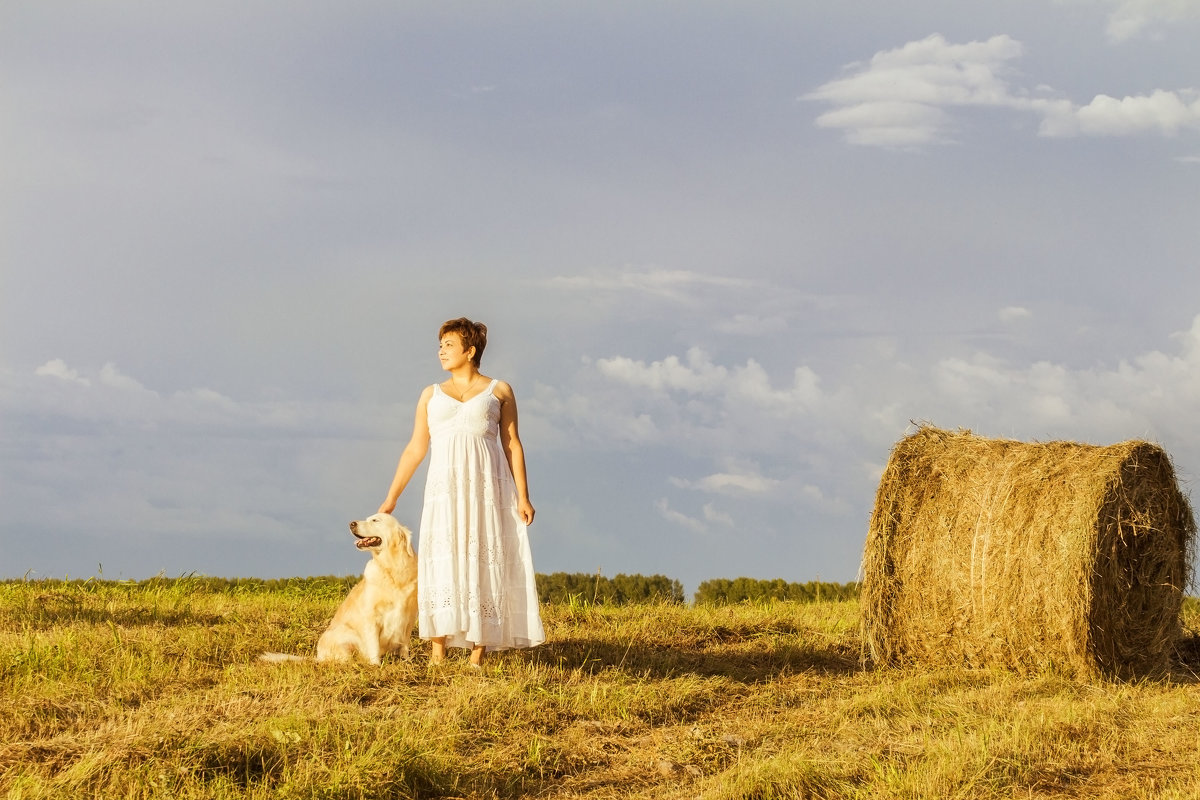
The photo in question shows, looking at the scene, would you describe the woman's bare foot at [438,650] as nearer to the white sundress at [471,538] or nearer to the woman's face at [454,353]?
the white sundress at [471,538]

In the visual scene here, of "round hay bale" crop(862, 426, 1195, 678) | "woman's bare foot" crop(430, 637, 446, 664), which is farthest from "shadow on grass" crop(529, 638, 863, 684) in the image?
"woman's bare foot" crop(430, 637, 446, 664)

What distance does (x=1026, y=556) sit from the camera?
8562 mm

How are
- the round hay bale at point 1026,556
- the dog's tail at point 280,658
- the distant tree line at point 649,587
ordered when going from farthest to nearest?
the distant tree line at point 649,587 → the round hay bale at point 1026,556 → the dog's tail at point 280,658

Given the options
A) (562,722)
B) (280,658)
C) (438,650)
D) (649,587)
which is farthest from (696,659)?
(649,587)

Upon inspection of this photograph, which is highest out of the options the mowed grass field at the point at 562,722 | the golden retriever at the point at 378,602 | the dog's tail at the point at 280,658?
the golden retriever at the point at 378,602

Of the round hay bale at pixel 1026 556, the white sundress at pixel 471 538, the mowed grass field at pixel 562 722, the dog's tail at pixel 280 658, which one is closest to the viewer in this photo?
the mowed grass field at pixel 562 722

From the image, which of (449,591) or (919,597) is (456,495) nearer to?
(449,591)

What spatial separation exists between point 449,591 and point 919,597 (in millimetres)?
4315

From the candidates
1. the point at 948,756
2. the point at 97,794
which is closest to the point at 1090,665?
the point at 948,756

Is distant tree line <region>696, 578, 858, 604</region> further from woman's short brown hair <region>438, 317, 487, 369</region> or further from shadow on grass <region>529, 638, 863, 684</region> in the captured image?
woman's short brown hair <region>438, 317, 487, 369</region>

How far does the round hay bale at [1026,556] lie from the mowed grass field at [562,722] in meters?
0.33

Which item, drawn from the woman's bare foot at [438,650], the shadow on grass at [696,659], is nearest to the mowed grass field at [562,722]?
the shadow on grass at [696,659]

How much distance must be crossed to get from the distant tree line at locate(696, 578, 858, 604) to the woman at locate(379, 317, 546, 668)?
8.75m

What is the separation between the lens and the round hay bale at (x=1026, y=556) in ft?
27.8
